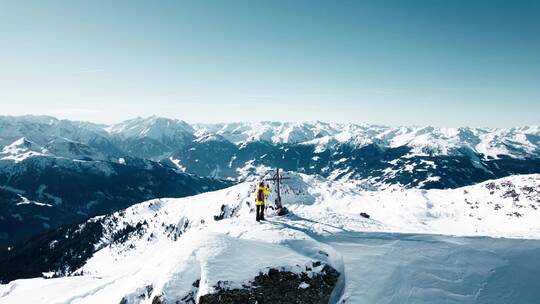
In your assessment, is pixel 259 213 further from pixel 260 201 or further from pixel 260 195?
pixel 260 195

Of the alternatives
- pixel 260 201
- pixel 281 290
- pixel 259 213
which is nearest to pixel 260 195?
pixel 260 201

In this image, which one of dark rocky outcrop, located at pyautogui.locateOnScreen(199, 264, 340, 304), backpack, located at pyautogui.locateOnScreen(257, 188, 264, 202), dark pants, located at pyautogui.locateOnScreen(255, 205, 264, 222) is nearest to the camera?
dark rocky outcrop, located at pyautogui.locateOnScreen(199, 264, 340, 304)

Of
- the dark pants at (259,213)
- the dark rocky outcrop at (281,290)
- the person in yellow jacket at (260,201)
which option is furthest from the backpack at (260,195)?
the dark rocky outcrop at (281,290)

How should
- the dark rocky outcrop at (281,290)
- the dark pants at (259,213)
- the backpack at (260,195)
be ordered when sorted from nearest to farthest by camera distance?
the dark rocky outcrop at (281,290) < the dark pants at (259,213) < the backpack at (260,195)

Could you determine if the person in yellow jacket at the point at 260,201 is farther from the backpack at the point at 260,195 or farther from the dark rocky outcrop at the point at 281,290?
the dark rocky outcrop at the point at 281,290

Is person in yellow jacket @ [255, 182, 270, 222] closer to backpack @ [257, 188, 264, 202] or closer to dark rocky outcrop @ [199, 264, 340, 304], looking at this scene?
backpack @ [257, 188, 264, 202]

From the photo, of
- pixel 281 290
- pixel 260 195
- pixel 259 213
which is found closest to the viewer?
pixel 281 290

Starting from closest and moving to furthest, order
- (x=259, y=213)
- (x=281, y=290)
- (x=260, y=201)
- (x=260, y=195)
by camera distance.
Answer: (x=281, y=290)
(x=259, y=213)
(x=260, y=201)
(x=260, y=195)

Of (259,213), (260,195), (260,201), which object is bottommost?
(259,213)

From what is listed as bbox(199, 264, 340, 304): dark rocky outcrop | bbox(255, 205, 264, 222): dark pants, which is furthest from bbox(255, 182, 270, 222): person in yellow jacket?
bbox(199, 264, 340, 304): dark rocky outcrop

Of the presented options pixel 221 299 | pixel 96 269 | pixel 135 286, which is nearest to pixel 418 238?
pixel 221 299

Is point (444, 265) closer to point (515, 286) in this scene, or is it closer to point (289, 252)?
point (515, 286)
